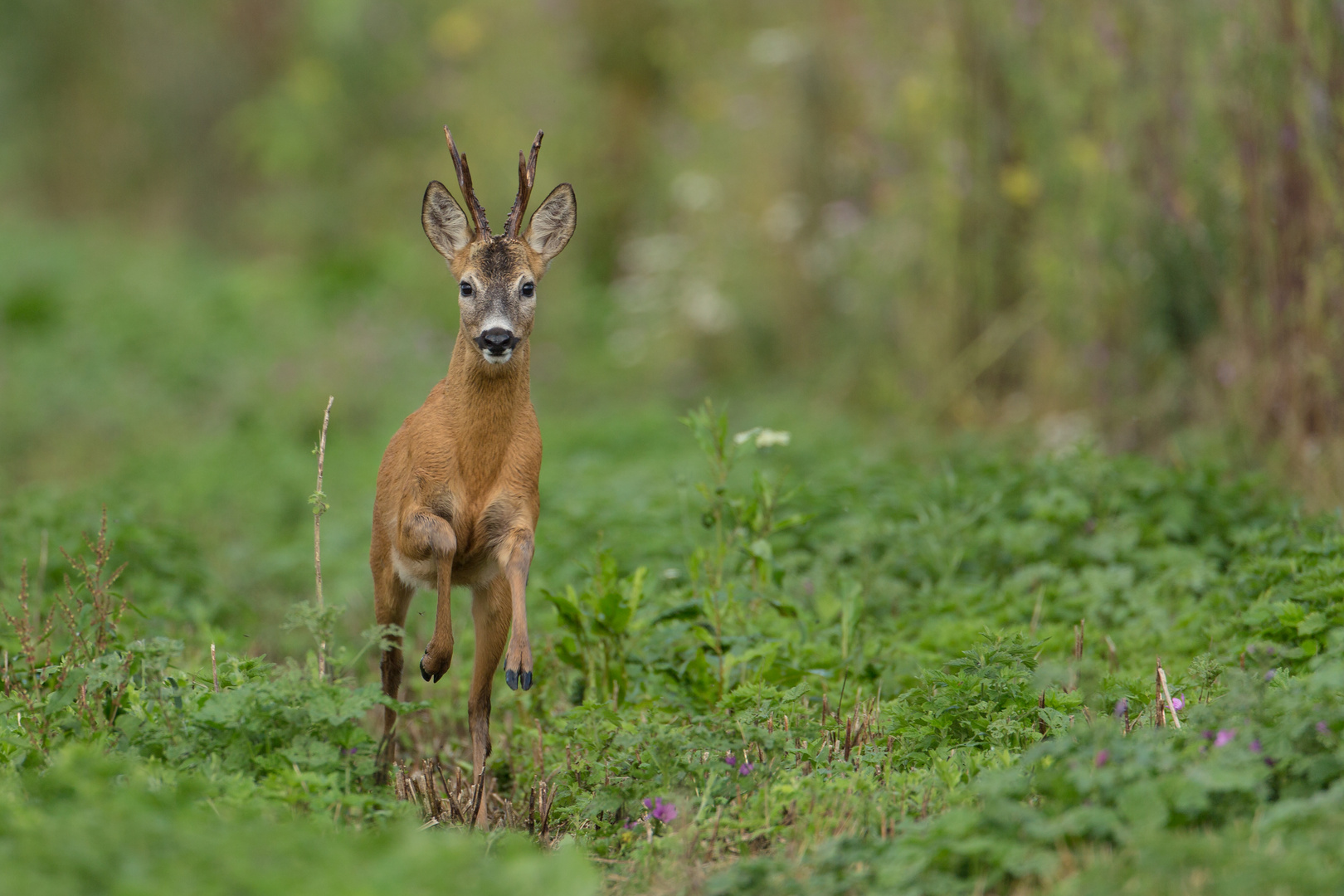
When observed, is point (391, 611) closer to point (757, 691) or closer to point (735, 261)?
point (757, 691)

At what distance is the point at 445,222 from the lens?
15.4ft

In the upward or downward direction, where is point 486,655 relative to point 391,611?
downward

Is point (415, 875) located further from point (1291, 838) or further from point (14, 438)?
point (14, 438)

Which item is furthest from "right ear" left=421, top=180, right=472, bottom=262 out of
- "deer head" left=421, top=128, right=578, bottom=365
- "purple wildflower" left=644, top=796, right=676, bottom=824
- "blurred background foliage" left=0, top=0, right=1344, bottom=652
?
"blurred background foliage" left=0, top=0, right=1344, bottom=652

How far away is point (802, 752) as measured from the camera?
3982mm

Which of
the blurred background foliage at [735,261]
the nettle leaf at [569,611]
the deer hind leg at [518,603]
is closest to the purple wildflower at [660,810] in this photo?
the deer hind leg at [518,603]

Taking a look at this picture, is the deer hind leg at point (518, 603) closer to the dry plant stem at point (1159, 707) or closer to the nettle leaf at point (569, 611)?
the nettle leaf at point (569, 611)

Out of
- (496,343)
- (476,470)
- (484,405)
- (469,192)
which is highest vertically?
(469,192)

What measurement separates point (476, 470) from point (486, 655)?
23.5 inches

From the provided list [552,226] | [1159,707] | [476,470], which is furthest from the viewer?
[552,226]

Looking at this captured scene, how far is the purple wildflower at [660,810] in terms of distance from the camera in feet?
12.3

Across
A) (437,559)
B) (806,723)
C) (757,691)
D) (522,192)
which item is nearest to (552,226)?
(522,192)

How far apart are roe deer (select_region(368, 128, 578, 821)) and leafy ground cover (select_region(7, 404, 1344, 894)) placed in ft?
0.81

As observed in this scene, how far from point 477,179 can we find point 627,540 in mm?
8427
